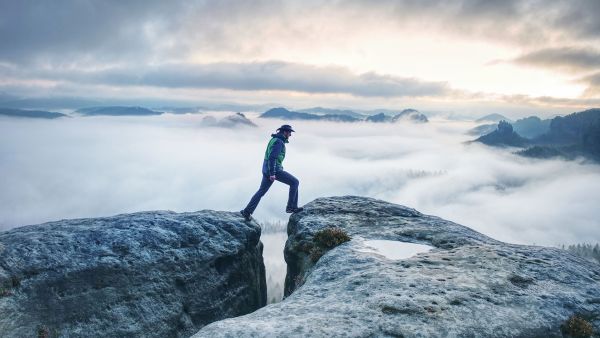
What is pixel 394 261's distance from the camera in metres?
17.5

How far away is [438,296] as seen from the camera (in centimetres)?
1353

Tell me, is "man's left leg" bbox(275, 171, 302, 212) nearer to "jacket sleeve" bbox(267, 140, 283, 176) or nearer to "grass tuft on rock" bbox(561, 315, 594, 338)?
"jacket sleeve" bbox(267, 140, 283, 176)

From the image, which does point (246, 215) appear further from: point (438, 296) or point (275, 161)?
point (438, 296)

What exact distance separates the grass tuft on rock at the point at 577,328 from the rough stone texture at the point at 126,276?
16.6m

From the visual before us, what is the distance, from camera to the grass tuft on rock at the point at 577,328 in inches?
496

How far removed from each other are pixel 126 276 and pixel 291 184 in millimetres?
11406

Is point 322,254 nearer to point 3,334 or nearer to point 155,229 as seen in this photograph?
point 155,229

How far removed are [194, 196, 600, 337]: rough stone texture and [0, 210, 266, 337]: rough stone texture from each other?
5.55 m

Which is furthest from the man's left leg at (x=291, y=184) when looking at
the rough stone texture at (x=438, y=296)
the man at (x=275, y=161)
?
the rough stone texture at (x=438, y=296)

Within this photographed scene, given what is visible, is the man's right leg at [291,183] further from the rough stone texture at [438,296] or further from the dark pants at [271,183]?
the rough stone texture at [438,296]

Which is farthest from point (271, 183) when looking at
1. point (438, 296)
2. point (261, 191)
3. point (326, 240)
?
point (438, 296)

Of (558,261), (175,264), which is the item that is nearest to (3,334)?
(175,264)

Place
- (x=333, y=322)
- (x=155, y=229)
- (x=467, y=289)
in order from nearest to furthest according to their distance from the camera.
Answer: (x=333, y=322), (x=467, y=289), (x=155, y=229)

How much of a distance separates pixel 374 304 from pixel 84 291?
547 inches
